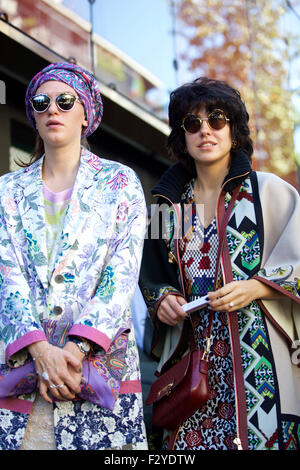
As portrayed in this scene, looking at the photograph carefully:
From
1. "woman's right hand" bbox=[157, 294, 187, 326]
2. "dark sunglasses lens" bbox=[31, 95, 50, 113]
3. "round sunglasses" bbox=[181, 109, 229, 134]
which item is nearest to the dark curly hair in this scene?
"round sunglasses" bbox=[181, 109, 229, 134]

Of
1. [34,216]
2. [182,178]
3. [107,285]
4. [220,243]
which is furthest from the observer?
[182,178]

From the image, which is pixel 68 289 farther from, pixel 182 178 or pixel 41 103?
pixel 182 178

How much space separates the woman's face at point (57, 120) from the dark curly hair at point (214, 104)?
1.93 feet

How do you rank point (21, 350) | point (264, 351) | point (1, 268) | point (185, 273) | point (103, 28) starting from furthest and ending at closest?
point (103, 28), point (185, 273), point (264, 351), point (1, 268), point (21, 350)

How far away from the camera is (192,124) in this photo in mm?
2867

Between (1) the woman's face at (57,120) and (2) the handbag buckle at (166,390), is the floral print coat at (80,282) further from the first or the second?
(2) the handbag buckle at (166,390)

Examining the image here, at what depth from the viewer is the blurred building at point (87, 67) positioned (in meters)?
5.94

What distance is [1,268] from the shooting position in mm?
2377

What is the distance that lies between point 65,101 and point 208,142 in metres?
0.75

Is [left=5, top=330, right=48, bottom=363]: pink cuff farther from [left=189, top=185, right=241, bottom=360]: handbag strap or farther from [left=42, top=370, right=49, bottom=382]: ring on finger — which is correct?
[left=189, top=185, right=241, bottom=360]: handbag strap

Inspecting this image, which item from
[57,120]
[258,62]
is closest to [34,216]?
[57,120]
